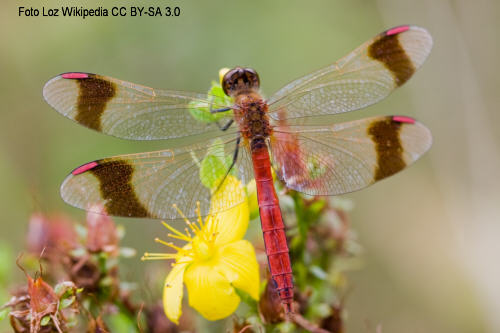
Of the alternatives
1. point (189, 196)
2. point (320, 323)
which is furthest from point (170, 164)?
point (320, 323)

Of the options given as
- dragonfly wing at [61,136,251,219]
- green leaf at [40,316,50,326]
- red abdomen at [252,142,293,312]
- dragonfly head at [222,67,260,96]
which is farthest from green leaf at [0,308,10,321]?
dragonfly head at [222,67,260,96]

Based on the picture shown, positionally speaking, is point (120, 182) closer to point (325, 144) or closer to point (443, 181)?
point (325, 144)

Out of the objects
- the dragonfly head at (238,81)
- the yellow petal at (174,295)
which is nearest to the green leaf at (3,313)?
the yellow petal at (174,295)

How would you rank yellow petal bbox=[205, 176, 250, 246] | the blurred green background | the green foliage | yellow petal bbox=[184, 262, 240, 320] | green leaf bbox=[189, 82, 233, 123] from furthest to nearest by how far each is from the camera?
the blurred green background, green leaf bbox=[189, 82, 233, 123], the green foliage, yellow petal bbox=[205, 176, 250, 246], yellow petal bbox=[184, 262, 240, 320]

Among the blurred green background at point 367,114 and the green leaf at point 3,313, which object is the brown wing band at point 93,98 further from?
the blurred green background at point 367,114

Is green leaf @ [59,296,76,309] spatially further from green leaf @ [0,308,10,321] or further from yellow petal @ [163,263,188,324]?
yellow petal @ [163,263,188,324]

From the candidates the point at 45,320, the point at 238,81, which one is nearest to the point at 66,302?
the point at 45,320

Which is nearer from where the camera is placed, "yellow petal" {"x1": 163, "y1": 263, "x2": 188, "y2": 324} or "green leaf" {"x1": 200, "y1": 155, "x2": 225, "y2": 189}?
"yellow petal" {"x1": 163, "y1": 263, "x2": 188, "y2": 324}
